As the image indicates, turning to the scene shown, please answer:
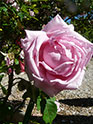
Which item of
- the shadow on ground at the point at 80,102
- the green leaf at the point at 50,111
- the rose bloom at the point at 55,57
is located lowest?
the shadow on ground at the point at 80,102

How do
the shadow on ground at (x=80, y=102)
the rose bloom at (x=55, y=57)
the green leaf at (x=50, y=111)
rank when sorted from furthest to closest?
the shadow on ground at (x=80, y=102) → the green leaf at (x=50, y=111) → the rose bloom at (x=55, y=57)

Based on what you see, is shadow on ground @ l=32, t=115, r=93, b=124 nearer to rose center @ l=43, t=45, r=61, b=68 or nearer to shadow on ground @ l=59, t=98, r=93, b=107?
shadow on ground @ l=59, t=98, r=93, b=107

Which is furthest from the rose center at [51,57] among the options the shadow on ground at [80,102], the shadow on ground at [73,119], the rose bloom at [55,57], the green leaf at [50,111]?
the shadow on ground at [80,102]

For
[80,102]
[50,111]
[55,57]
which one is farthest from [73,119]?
[55,57]

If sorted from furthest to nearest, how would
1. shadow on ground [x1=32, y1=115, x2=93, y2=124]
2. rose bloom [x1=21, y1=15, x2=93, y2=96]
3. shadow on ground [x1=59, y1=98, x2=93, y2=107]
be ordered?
shadow on ground [x1=59, y1=98, x2=93, y2=107] → shadow on ground [x1=32, y1=115, x2=93, y2=124] → rose bloom [x1=21, y1=15, x2=93, y2=96]

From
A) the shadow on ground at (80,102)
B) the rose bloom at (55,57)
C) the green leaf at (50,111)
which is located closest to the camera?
the rose bloom at (55,57)

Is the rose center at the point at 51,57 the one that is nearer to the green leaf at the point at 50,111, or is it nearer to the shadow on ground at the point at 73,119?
the green leaf at the point at 50,111

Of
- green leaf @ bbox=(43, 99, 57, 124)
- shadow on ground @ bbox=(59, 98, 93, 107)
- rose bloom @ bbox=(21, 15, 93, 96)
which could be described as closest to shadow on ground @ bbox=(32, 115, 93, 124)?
shadow on ground @ bbox=(59, 98, 93, 107)

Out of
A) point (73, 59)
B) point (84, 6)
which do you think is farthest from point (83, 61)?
point (84, 6)
